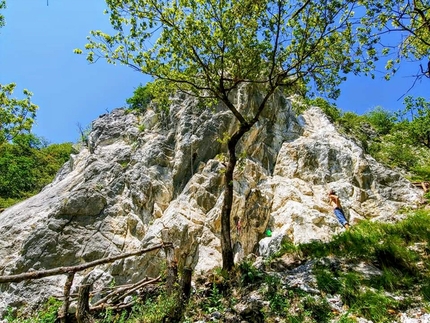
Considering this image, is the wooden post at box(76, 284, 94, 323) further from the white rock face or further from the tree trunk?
the white rock face

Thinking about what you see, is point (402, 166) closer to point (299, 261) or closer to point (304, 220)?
point (304, 220)

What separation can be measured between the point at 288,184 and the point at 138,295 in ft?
45.3

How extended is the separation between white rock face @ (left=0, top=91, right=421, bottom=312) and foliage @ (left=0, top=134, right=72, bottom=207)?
1516 centimetres

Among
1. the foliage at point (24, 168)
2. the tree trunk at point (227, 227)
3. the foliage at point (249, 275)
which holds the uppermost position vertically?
the foliage at point (24, 168)

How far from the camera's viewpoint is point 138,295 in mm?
7281

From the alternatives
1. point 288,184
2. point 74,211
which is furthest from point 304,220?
point 74,211

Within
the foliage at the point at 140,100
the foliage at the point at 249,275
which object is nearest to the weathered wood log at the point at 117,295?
the foliage at the point at 249,275

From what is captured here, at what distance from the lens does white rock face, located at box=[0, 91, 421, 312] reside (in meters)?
16.5

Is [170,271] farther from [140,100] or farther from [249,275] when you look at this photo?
[140,100]

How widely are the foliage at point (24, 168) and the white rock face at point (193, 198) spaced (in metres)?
15.2

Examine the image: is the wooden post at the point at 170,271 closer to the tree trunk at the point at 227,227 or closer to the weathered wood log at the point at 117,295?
the weathered wood log at the point at 117,295

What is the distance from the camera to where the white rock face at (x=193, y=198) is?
54.1 feet

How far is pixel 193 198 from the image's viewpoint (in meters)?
19.3

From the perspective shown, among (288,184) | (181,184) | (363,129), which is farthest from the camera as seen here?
(363,129)
